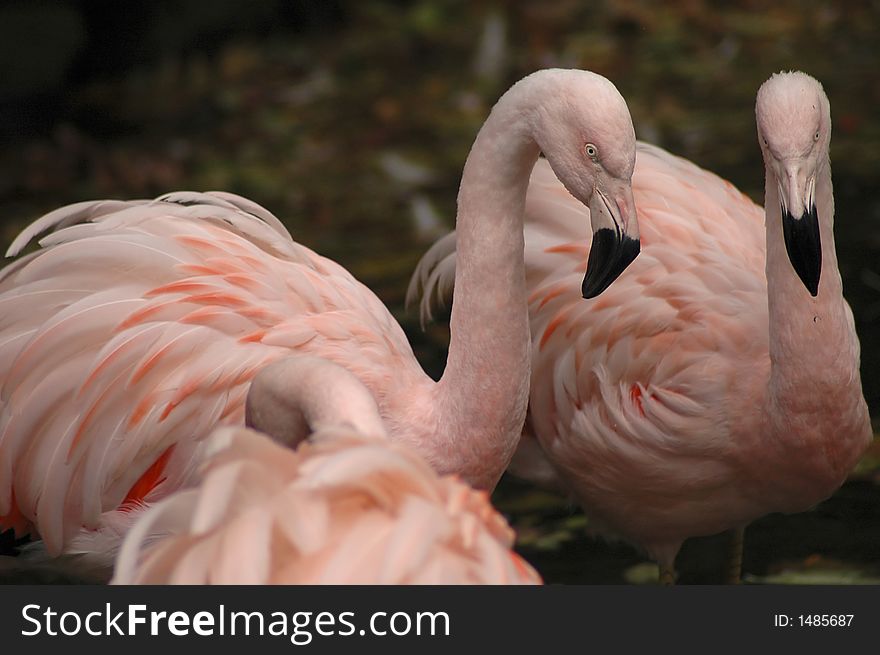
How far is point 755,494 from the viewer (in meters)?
3.17

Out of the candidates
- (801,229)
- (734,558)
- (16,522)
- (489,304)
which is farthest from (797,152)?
(16,522)

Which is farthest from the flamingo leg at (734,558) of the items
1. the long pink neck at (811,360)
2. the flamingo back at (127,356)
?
the flamingo back at (127,356)

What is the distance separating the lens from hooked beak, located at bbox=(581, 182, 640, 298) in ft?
8.50

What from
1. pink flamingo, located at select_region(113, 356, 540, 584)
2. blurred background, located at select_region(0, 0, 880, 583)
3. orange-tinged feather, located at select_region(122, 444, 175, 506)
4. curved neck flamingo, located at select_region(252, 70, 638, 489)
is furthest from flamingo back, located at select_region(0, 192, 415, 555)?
blurred background, located at select_region(0, 0, 880, 583)

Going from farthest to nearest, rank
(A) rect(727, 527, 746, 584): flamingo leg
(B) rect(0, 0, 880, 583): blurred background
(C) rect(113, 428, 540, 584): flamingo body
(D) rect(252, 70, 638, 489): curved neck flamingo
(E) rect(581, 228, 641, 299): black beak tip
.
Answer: (B) rect(0, 0, 880, 583): blurred background
(A) rect(727, 527, 746, 584): flamingo leg
(D) rect(252, 70, 638, 489): curved neck flamingo
(E) rect(581, 228, 641, 299): black beak tip
(C) rect(113, 428, 540, 584): flamingo body

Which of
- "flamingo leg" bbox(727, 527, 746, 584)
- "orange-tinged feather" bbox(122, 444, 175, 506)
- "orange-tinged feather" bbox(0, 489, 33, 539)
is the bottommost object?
"flamingo leg" bbox(727, 527, 746, 584)

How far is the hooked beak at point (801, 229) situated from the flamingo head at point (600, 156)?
40cm

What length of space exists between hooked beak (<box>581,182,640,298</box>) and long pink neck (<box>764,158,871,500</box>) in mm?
525

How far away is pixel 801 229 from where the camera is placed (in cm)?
278

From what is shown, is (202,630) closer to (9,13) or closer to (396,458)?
(396,458)

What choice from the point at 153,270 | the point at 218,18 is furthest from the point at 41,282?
the point at 218,18

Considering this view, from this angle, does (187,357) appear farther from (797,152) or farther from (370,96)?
(370,96)

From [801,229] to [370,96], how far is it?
180 inches

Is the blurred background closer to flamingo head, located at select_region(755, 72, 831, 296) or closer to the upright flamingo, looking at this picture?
the upright flamingo
